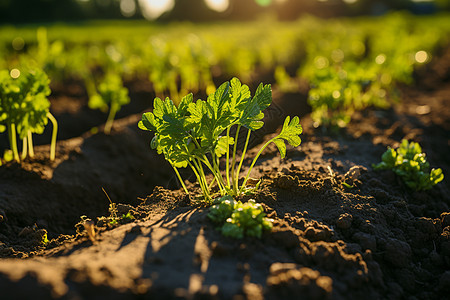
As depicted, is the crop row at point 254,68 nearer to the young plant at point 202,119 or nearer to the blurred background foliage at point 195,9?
the young plant at point 202,119

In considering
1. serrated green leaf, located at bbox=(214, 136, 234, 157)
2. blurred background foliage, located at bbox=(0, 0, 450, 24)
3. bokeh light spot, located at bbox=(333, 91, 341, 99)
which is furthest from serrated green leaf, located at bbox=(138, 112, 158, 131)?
blurred background foliage, located at bbox=(0, 0, 450, 24)

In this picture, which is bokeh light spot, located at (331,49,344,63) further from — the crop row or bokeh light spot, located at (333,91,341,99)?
bokeh light spot, located at (333,91,341,99)

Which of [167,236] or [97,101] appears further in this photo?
[97,101]

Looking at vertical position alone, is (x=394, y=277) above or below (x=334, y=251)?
below

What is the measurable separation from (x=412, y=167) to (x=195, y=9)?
51.1m

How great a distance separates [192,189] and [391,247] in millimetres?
1641

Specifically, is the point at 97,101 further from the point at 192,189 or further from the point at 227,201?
the point at 227,201

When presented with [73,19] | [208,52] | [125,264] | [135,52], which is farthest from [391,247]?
[73,19]

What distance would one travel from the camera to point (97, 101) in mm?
4812

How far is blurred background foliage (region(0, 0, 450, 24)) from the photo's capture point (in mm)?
36625

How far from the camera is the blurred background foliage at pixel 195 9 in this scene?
3662 centimetres

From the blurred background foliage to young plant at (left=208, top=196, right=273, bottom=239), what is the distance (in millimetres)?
40203

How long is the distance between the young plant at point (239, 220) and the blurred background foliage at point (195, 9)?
40203mm

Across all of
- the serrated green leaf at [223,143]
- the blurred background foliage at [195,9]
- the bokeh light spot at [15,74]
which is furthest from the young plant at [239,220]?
the blurred background foliage at [195,9]
